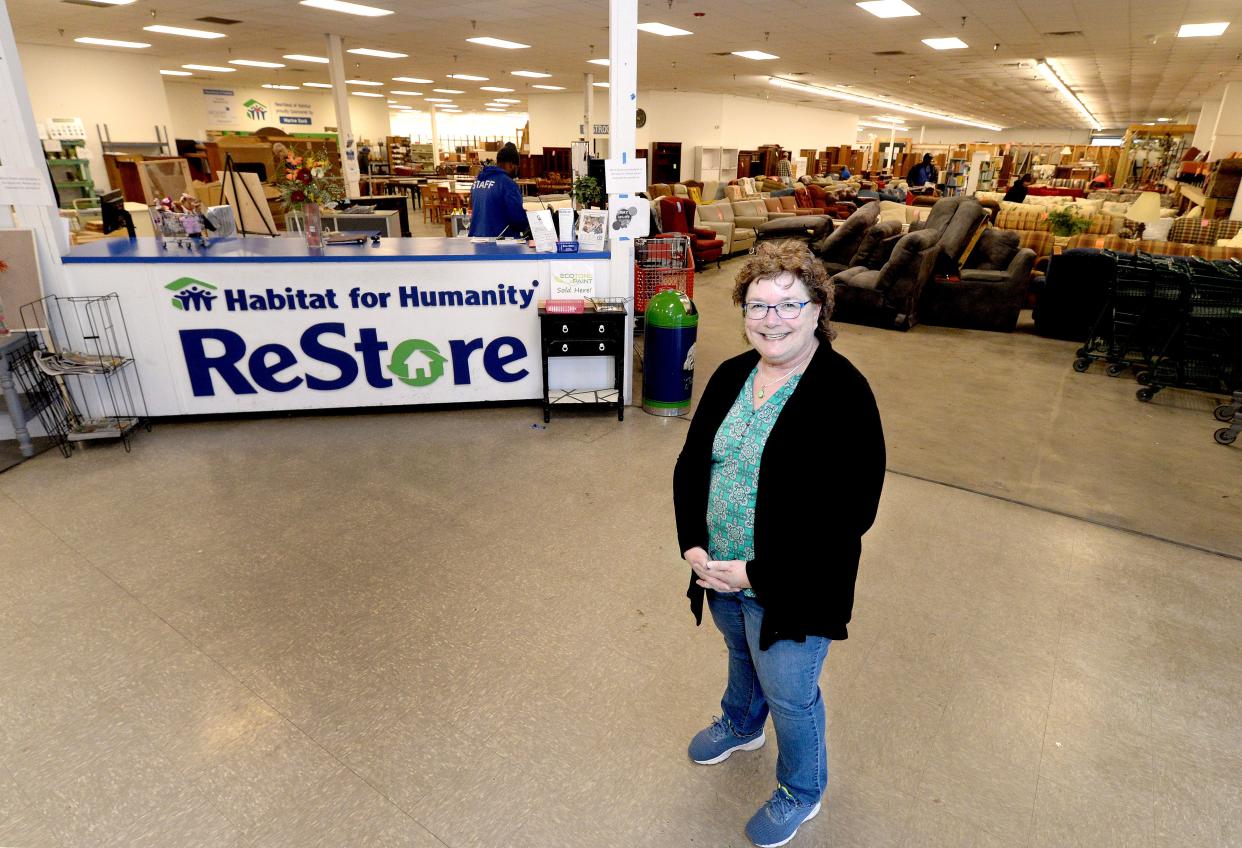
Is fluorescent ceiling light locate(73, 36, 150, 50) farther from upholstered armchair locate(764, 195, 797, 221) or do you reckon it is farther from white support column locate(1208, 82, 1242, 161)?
white support column locate(1208, 82, 1242, 161)

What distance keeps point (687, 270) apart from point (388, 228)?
149 inches

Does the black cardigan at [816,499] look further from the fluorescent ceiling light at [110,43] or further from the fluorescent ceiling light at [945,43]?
the fluorescent ceiling light at [110,43]

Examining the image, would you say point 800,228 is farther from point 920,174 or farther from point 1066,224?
point 920,174

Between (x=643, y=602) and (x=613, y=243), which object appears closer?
(x=643, y=602)

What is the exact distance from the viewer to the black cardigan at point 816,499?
143 centimetres

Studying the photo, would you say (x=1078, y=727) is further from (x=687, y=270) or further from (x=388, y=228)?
(x=388, y=228)

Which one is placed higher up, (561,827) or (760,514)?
(760,514)

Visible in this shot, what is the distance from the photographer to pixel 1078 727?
2.22 metres

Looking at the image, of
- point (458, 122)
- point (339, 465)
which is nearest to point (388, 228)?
point (339, 465)

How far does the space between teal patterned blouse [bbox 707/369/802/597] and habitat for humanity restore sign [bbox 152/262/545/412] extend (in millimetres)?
3280

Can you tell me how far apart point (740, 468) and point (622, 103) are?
3.52 metres

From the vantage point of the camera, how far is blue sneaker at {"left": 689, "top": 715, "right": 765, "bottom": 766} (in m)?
2.04

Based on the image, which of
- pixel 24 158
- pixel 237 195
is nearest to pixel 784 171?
pixel 237 195

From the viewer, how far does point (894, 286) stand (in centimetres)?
715
